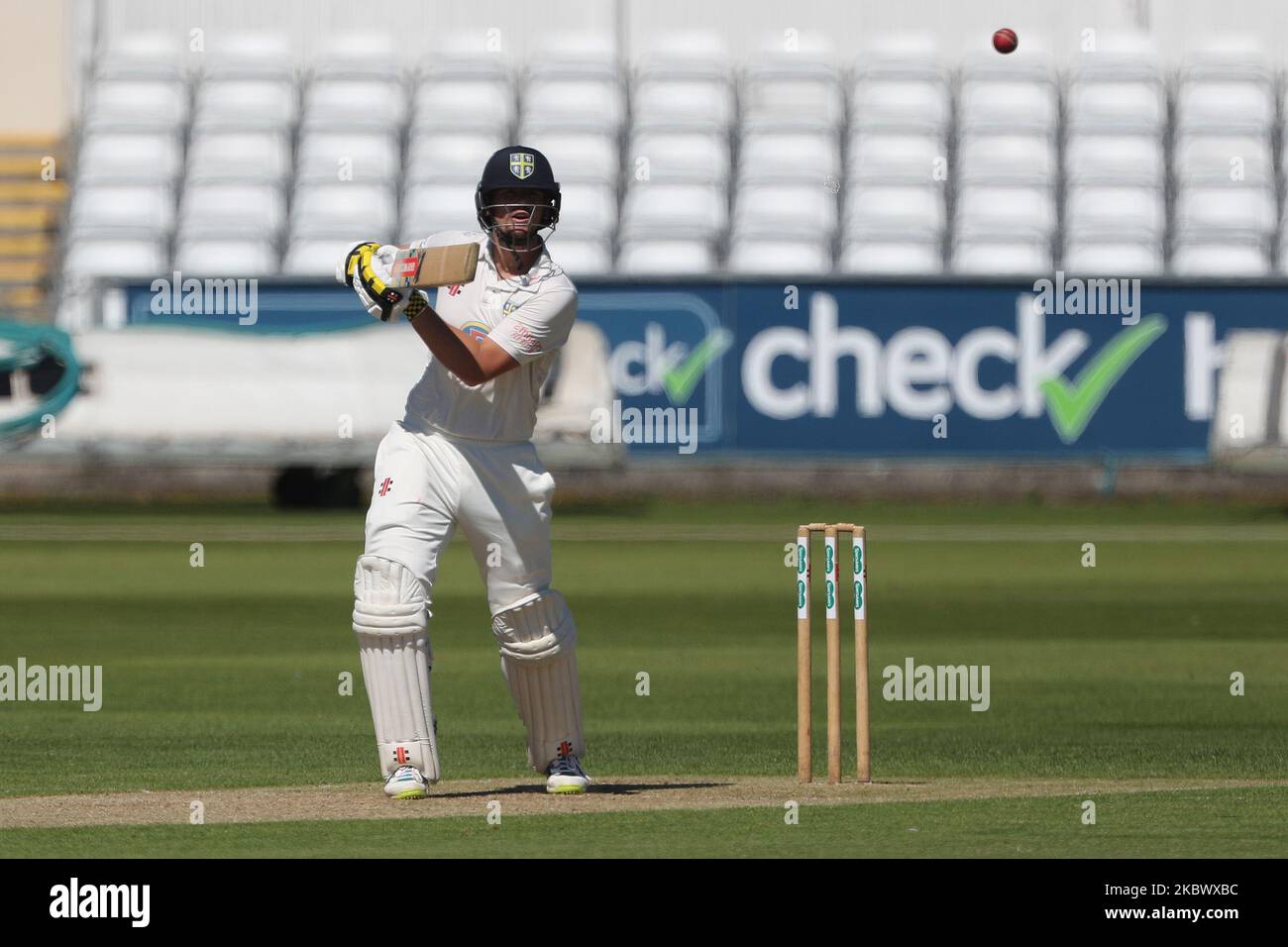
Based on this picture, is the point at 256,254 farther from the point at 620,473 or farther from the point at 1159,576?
the point at 1159,576

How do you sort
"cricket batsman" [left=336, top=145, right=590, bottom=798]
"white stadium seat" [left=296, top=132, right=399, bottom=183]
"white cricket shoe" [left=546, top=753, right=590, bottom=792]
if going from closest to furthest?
"cricket batsman" [left=336, top=145, right=590, bottom=798] < "white cricket shoe" [left=546, top=753, right=590, bottom=792] < "white stadium seat" [left=296, top=132, right=399, bottom=183]

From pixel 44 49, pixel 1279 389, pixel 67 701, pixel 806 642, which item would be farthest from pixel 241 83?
pixel 806 642

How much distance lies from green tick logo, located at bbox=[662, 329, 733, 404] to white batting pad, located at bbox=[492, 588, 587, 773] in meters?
21.1

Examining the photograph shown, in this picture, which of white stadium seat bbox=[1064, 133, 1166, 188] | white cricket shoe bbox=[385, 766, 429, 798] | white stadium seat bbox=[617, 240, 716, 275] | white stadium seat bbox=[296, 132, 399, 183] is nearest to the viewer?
white cricket shoe bbox=[385, 766, 429, 798]

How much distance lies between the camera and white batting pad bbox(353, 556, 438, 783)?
25.9 ft

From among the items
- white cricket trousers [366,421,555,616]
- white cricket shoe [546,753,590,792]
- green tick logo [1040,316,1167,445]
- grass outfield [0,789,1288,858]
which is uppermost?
green tick logo [1040,316,1167,445]

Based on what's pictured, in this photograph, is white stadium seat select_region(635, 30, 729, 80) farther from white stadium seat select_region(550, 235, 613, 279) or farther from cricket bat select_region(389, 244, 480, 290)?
cricket bat select_region(389, 244, 480, 290)

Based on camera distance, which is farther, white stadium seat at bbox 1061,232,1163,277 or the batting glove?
white stadium seat at bbox 1061,232,1163,277

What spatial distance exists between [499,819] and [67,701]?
5.48 metres

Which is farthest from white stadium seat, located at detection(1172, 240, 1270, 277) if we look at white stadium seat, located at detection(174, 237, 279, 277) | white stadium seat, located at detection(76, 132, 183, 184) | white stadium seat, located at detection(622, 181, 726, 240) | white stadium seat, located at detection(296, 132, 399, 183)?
white stadium seat, located at detection(76, 132, 183, 184)

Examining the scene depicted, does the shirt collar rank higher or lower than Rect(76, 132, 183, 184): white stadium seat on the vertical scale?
lower

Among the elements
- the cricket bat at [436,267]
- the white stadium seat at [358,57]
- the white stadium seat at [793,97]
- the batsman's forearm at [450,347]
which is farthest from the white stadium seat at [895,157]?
the cricket bat at [436,267]

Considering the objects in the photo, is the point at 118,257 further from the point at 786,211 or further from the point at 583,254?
the point at 786,211

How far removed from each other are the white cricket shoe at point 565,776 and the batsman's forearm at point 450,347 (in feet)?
4.53
